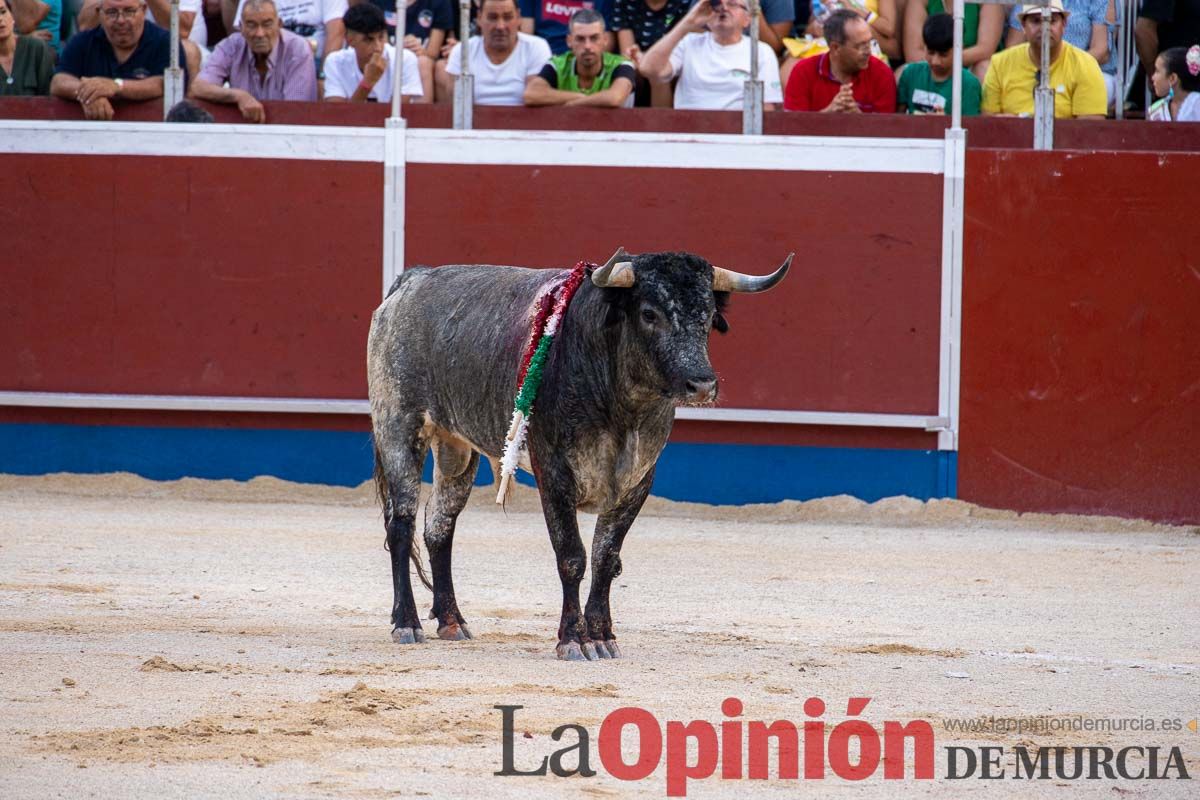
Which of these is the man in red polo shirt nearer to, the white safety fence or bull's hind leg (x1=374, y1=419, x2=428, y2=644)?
the white safety fence

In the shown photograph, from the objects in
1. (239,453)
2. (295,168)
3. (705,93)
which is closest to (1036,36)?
(705,93)

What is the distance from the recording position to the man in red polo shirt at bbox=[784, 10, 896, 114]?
10.5 m

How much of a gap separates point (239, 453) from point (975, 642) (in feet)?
18.3

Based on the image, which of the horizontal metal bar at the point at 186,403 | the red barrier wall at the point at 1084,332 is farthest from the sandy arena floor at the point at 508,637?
the horizontal metal bar at the point at 186,403

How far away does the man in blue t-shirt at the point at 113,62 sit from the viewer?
416 inches

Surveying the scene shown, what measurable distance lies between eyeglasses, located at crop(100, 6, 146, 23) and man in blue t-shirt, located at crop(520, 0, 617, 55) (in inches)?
100

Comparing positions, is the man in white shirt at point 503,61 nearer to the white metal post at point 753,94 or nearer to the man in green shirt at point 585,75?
the man in green shirt at point 585,75

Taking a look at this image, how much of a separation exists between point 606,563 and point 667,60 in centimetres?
545

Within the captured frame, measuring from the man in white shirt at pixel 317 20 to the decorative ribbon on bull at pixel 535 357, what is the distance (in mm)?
5746

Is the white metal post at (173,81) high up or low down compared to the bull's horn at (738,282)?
up

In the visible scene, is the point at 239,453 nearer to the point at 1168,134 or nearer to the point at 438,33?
the point at 438,33

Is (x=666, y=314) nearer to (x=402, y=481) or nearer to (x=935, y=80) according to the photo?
(x=402, y=481)

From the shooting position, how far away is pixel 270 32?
10641 millimetres

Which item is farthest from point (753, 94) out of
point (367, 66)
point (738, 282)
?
point (738, 282)
